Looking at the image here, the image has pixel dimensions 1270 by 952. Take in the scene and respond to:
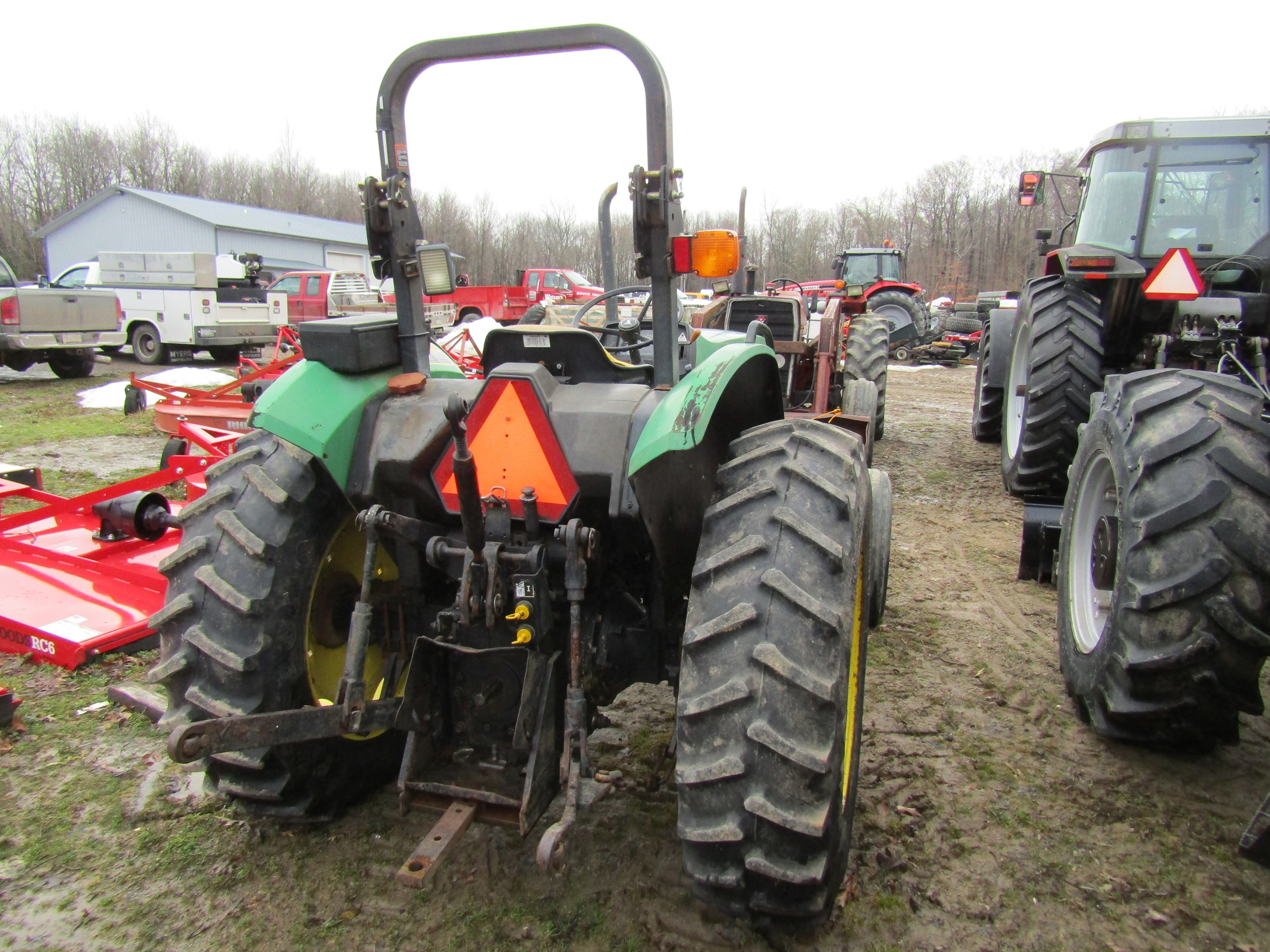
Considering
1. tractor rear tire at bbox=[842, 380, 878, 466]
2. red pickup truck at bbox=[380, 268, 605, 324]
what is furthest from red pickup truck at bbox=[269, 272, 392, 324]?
tractor rear tire at bbox=[842, 380, 878, 466]

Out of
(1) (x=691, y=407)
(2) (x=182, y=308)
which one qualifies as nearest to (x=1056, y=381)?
(1) (x=691, y=407)

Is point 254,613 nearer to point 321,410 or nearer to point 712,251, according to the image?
point 321,410

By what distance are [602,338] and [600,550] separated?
183cm

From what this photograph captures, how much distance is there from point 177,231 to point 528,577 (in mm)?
44494

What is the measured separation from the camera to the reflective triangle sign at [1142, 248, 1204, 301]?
448 centimetres

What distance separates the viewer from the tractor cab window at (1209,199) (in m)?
5.12

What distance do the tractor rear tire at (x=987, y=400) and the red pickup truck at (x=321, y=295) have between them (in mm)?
12703

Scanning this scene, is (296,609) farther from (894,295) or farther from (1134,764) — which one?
(894,295)

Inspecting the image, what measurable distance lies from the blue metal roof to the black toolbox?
1629 inches

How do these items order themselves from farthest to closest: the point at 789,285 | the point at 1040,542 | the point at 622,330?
the point at 789,285 < the point at 1040,542 < the point at 622,330

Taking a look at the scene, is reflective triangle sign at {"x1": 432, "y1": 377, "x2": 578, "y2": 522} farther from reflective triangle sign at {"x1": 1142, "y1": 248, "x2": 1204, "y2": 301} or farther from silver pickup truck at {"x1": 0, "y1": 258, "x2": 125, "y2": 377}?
silver pickup truck at {"x1": 0, "y1": 258, "x2": 125, "y2": 377}

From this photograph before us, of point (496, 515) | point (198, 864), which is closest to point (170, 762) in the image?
point (198, 864)

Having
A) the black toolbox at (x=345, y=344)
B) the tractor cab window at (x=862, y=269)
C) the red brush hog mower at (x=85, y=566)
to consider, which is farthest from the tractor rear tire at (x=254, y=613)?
the tractor cab window at (x=862, y=269)

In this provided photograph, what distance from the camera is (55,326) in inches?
509
